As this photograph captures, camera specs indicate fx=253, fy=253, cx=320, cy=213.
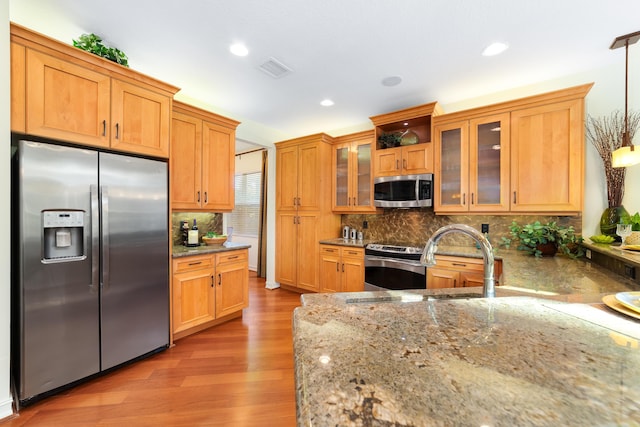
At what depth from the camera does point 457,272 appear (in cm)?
269

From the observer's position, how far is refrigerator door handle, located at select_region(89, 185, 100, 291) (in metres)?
1.88

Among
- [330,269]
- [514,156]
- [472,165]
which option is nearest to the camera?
[514,156]

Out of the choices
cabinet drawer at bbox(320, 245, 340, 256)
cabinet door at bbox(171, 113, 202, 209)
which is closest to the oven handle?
cabinet drawer at bbox(320, 245, 340, 256)

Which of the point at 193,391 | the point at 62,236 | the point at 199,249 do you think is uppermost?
the point at 62,236

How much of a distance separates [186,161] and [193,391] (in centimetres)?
215

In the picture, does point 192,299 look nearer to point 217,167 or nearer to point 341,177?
point 217,167

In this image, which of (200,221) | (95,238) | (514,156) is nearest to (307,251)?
(200,221)

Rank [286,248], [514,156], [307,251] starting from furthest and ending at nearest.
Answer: [286,248]
[307,251]
[514,156]

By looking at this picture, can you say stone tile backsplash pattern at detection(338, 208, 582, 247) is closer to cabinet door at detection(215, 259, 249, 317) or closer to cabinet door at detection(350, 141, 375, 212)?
cabinet door at detection(350, 141, 375, 212)

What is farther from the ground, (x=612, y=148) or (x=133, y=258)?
(x=612, y=148)

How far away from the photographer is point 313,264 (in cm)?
389

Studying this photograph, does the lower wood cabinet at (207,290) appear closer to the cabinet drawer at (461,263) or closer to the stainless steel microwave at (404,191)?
the stainless steel microwave at (404,191)

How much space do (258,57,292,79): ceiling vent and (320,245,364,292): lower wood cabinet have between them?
7.48 feet

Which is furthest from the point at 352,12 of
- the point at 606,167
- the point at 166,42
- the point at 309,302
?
the point at 606,167
